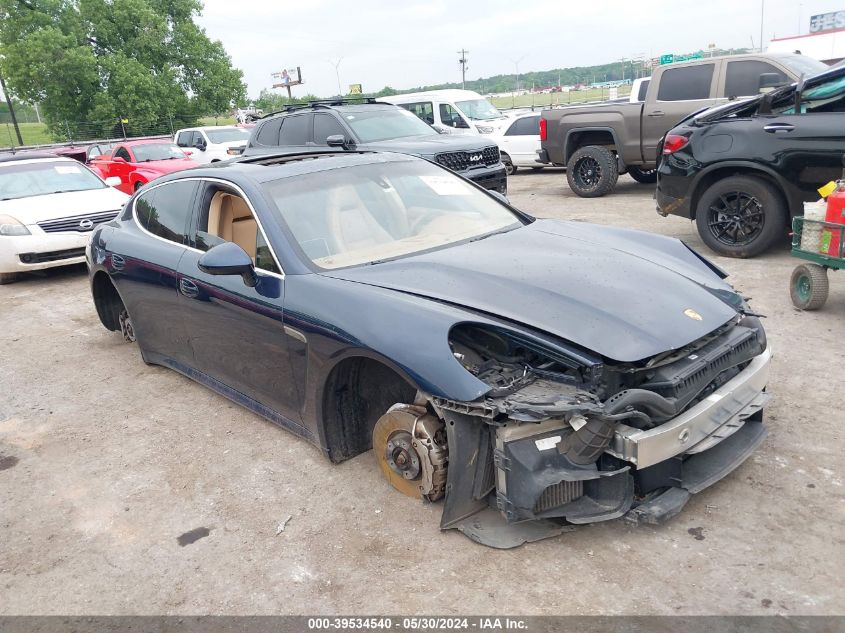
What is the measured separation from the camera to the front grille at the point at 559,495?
280 centimetres

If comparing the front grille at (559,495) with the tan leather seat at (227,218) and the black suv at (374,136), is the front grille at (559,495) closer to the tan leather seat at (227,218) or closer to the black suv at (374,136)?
the tan leather seat at (227,218)

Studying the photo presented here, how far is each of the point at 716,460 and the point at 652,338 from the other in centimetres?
72

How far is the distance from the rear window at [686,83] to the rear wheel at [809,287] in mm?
5726

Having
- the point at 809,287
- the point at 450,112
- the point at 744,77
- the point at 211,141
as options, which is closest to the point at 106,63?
the point at 211,141

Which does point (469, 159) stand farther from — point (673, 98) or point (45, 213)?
point (45, 213)

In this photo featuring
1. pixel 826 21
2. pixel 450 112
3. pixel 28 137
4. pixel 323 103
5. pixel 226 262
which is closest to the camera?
pixel 226 262

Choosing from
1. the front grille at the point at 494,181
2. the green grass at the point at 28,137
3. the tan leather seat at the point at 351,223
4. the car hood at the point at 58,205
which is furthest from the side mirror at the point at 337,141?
the green grass at the point at 28,137

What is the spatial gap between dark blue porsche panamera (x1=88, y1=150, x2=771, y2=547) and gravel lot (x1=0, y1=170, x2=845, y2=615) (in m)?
0.18

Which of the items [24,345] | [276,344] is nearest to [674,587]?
[276,344]

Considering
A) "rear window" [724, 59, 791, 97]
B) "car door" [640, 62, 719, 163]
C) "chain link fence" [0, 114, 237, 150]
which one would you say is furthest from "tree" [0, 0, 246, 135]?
"rear window" [724, 59, 791, 97]

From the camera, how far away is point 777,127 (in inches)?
256

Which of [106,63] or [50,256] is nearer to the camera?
[50,256]

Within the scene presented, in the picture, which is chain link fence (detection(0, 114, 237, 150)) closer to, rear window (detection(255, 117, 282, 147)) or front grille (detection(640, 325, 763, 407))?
rear window (detection(255, 117, 282, 147))

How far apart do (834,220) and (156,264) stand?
4.90m
